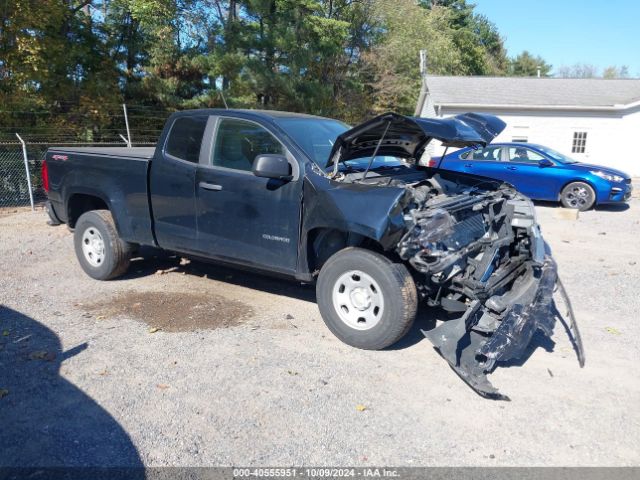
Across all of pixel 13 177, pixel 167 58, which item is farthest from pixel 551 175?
pixel 167 58

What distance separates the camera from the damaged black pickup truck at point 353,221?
4.24 meters

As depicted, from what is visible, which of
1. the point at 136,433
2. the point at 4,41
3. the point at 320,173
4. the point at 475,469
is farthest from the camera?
the point at 4,41

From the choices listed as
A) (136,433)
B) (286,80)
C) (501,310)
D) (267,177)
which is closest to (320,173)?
(267,177)

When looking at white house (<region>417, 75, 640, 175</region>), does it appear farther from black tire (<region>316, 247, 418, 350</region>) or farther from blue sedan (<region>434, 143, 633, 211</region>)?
black tire (<region>316, 247, 418, 350</region>)

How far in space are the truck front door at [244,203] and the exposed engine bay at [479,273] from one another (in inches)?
26.6

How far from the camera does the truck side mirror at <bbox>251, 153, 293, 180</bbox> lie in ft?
15.3

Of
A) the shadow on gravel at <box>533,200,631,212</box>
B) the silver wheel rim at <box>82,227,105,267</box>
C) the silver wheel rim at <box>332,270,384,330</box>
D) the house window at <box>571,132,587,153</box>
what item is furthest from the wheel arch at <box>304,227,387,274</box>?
the house window at <box>571,132,587,153</box>

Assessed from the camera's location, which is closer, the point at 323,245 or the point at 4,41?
the point at 323,245

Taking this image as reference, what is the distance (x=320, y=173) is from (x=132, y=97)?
1572 cm

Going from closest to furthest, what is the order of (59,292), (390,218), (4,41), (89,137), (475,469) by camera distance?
1. (475,469)
2. (390,218)
3. (59,292)
4. (4,41)
5. (89,137)

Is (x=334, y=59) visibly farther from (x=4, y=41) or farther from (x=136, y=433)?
A: (x=136, y=433)

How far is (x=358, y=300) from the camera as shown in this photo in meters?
4.56

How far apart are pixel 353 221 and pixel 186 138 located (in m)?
2.32

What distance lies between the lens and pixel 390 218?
414 centimetres
